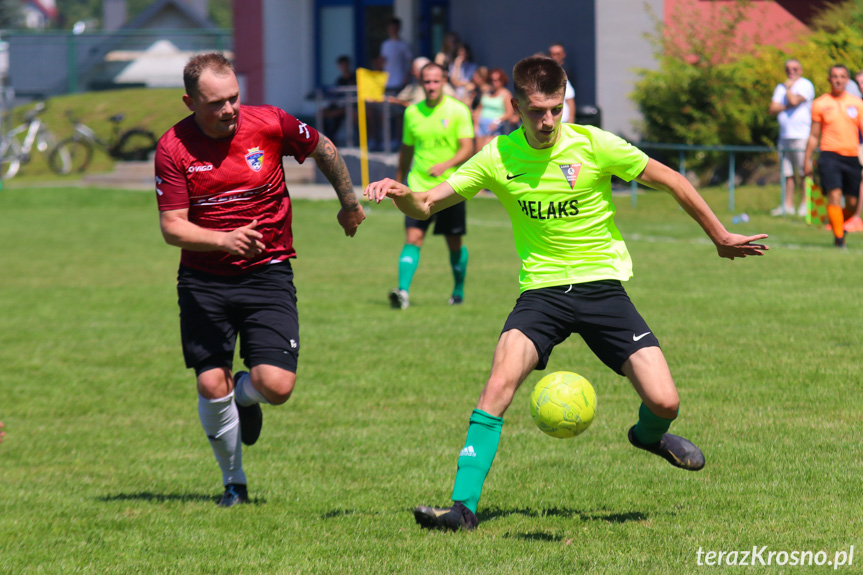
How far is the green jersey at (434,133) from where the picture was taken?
11.4m

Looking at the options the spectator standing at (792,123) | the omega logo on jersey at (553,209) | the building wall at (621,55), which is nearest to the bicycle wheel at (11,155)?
the building wall at (621,55)

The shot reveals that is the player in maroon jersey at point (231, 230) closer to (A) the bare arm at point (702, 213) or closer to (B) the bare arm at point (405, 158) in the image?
(A) the bare arm at point (702, 213)

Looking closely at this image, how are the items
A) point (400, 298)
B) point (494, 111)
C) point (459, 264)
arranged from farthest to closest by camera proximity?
point (494, 111)
point (459, 264)
point (400, 298)

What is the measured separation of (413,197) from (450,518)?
1.49m

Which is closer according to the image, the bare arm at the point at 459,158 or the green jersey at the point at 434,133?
the bare arm at the point at 459,158

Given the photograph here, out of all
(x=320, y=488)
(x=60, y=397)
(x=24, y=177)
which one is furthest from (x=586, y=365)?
(x=24, y=177)

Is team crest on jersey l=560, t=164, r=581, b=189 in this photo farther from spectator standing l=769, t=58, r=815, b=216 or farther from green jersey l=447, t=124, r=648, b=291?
spectator standing l=769, t=58, r=815, b=216

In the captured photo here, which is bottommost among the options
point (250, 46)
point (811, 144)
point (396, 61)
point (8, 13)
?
point (811, 144)

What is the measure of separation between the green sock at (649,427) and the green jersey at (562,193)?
0.67 meters

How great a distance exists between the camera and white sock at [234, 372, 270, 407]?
5.75 m

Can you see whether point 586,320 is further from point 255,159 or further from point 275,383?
point 255,159

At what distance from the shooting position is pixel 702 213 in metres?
5.11

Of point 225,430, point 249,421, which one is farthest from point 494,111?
point 225,430

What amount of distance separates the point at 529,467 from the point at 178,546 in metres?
2.06
